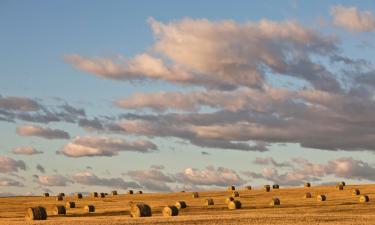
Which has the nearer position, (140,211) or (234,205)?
(140,211)

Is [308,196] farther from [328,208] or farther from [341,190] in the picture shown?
[328,208]

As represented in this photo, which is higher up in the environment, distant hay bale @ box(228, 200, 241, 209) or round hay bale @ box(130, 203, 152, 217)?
distant hay bale @ box(228, 200, 241, 209)

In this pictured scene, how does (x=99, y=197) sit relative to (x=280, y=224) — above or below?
above

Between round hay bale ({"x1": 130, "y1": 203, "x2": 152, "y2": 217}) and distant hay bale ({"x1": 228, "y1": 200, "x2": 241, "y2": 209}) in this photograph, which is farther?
distant hay bale ({"x1": 228, "y1": 200, "x2": 241, "y2": 209})

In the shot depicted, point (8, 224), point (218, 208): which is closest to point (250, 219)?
point (8, 224)

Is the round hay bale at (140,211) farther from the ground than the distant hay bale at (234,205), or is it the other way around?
the distant hay bale at (234,205)

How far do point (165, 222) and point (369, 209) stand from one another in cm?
1625

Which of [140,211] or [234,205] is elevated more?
[234,205]

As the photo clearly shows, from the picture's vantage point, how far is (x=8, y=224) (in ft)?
108

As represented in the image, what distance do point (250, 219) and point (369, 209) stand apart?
1351 cm

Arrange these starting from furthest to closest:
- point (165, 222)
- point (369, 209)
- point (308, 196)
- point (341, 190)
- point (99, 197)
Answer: point (99, 197) < point (341, 190) < point (308, 196) < point (369, 209) < point (165, 222)

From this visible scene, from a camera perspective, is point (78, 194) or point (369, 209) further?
point (78, 194)

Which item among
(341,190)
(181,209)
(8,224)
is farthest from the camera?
(341,190)

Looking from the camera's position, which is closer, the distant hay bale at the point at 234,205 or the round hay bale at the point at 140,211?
the round hay bale at the point at 140,211
